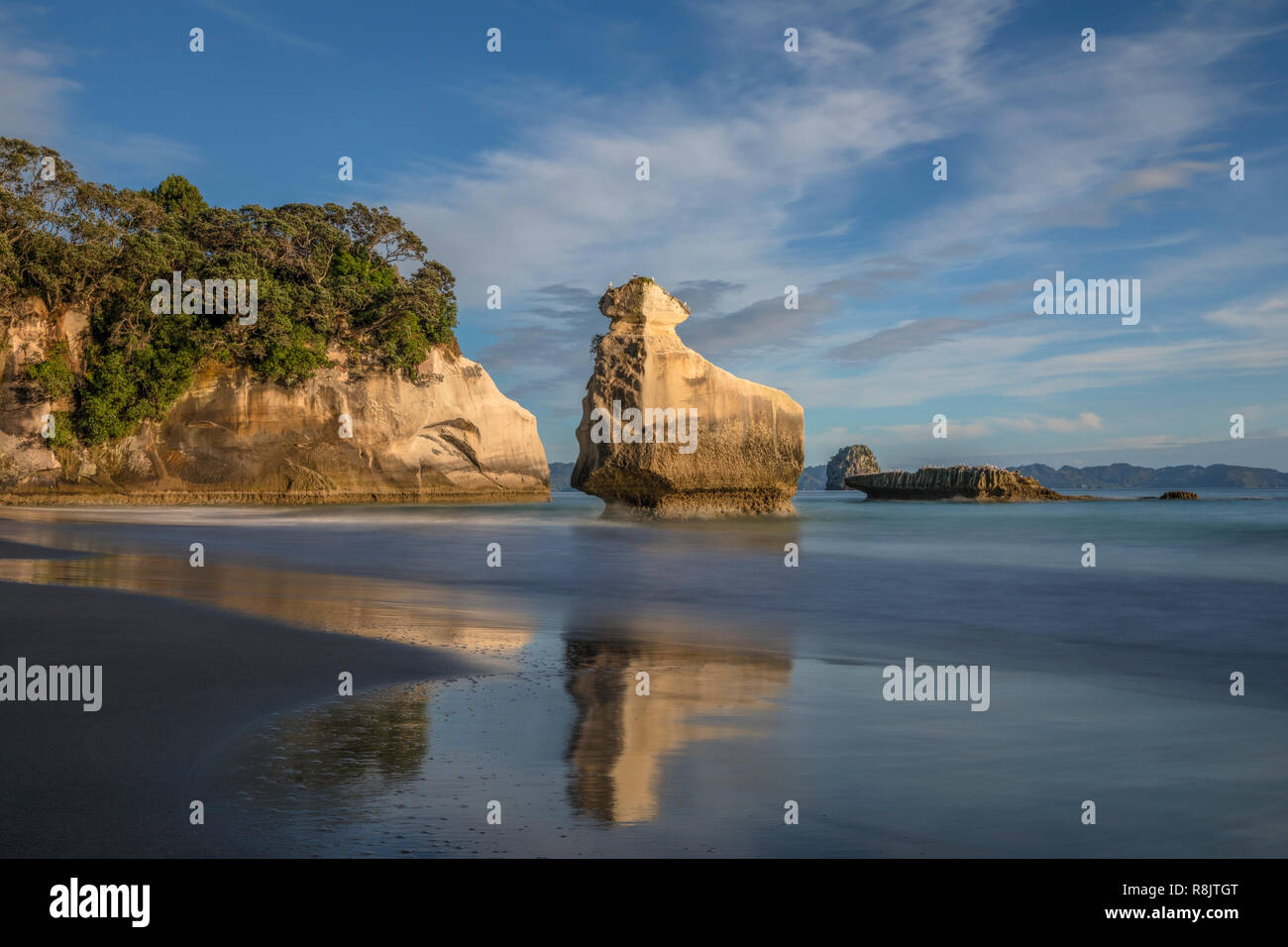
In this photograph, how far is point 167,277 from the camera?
139 ft

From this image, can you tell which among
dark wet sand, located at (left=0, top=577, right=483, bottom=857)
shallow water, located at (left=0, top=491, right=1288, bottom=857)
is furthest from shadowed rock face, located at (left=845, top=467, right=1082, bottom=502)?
dark wet sand, located at (left=0, top=577, right=483, bottom=857)

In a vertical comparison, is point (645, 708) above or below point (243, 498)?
below

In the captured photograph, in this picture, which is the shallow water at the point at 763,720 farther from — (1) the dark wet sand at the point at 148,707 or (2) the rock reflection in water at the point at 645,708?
(1) the dark wet sand at the point at 148,707

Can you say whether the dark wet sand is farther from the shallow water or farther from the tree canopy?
the tree canopy

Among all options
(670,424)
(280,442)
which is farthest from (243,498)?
(670,424)

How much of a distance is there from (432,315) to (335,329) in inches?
213

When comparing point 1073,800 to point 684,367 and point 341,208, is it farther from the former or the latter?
point 341,208

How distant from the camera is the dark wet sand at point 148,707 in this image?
340 cm

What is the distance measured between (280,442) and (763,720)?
48.5 meters

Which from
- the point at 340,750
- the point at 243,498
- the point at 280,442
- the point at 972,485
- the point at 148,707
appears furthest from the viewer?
the point at 972,485

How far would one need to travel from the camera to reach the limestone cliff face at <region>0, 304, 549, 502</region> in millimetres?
41969

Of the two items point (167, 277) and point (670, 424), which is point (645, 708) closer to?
point (670, 424)
